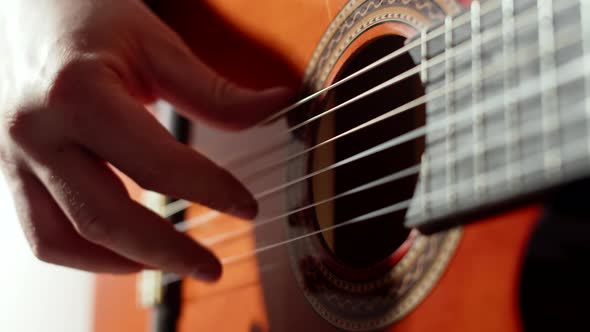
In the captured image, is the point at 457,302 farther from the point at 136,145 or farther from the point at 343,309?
the point at 136,145

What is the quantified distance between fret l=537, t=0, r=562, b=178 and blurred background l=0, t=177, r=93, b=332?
100 cm

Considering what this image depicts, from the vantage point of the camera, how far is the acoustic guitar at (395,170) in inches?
16.8

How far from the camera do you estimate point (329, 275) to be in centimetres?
64

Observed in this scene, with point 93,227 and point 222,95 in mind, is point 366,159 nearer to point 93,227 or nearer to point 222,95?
point 222,95

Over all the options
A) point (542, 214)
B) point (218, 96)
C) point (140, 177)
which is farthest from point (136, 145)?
point (542, 214)

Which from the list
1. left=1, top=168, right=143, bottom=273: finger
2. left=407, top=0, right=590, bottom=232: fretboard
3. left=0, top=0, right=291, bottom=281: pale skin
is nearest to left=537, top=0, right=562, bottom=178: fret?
left=407, top=0, right=590, bottom=232: fretboard

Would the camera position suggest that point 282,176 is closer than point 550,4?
No

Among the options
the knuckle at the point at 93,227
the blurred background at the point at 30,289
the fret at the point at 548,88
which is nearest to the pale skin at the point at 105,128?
the knuckle at the point at 93,227

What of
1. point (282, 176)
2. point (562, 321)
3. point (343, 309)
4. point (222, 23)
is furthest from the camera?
point (222, 23)

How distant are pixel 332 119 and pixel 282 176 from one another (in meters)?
0.10

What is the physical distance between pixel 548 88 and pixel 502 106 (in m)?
0.04

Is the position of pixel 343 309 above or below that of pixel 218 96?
below

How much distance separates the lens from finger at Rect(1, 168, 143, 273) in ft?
2.46

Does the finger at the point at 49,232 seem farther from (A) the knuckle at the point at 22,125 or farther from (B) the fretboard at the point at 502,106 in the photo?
(B) the fretboard at the point at 502,106
